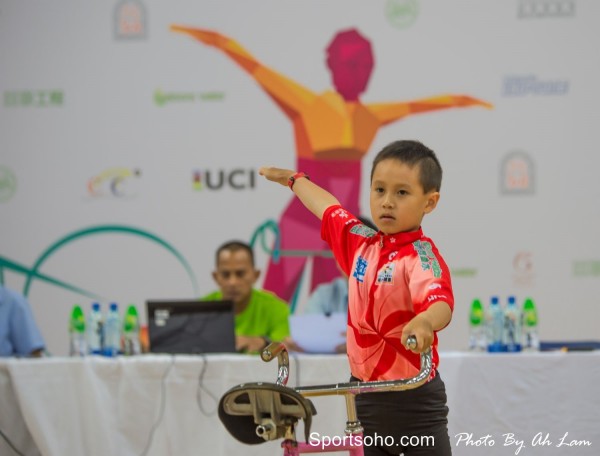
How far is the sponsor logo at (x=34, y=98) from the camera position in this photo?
6.56 metres

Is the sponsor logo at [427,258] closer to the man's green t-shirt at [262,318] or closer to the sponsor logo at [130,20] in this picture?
the man's green t-shirt at [262,318]

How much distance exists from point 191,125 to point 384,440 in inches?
176

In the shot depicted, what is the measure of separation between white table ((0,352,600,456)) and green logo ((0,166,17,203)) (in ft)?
8.11

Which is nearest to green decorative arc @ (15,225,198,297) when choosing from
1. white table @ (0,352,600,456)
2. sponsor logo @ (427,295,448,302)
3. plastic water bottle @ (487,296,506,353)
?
white table @ (0,352,600,456)

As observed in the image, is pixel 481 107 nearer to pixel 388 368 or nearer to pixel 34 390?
pixel 34 390

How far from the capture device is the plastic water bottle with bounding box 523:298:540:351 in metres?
4.69

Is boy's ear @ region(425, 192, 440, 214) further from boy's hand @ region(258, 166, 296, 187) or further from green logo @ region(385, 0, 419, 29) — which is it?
green logo @ region(385, 0, 419, 29)

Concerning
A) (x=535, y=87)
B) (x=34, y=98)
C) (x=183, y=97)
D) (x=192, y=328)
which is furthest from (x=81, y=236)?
(x=535, y=87)

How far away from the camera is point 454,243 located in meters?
6.17

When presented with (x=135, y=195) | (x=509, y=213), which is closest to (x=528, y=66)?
(x=509, y=213)

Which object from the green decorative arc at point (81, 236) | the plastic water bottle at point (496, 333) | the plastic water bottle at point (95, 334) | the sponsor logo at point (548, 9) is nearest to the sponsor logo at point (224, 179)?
the green decorative arc at point (81, 236)

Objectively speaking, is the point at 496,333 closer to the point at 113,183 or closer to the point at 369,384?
the point at 369,384

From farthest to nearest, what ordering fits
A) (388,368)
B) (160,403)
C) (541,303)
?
(541,303), (160,403), (388,368)

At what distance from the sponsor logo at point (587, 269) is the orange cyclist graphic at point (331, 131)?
1229 millimetres
